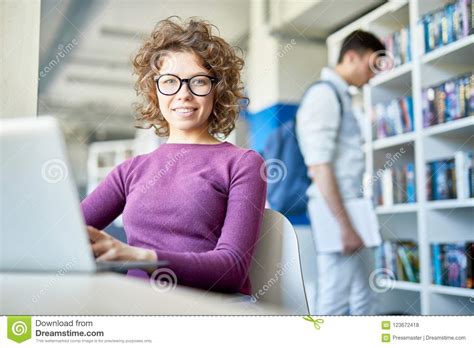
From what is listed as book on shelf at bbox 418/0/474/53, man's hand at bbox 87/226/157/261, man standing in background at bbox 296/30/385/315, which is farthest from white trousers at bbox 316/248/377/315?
man's hand at bbox 87/226/157/261

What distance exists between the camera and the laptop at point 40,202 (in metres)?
0.69

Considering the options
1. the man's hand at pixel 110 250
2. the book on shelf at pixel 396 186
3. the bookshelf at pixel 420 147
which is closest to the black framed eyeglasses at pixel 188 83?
the man's hand at pixel 110 250

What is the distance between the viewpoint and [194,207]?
112 centimetres

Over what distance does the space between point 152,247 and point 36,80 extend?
509 millimetres

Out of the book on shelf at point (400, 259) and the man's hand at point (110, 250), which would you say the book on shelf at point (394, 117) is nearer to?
the book on shelf at point (400, 259)

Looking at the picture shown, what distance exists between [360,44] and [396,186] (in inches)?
30.6

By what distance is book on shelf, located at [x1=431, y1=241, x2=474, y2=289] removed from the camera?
2.25 metres

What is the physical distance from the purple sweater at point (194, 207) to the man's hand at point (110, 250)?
86 millimetres

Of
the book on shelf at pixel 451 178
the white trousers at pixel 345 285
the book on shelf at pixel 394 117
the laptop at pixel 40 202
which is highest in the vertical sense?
the book on shelf at pixel 394 117

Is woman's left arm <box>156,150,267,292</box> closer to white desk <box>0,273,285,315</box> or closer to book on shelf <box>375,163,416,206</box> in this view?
white desk <box>0,273,285,315</box>

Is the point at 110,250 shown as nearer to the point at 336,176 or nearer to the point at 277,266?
the point at 277,266

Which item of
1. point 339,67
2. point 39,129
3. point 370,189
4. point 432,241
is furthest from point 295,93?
point 39,129
